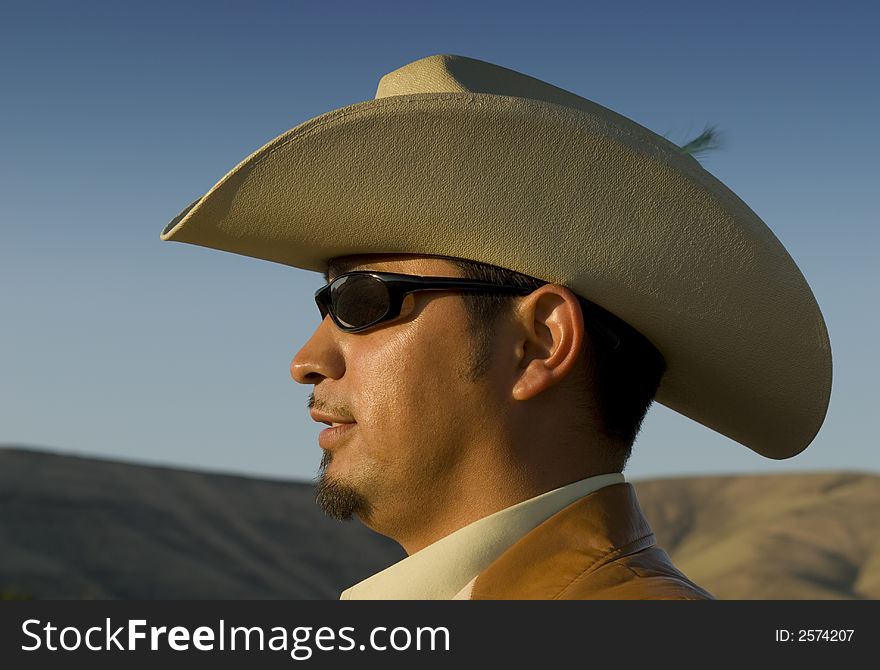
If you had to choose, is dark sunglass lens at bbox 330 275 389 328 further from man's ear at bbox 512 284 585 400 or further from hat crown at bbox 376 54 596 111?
hat crown at bbox 376 54 596 111

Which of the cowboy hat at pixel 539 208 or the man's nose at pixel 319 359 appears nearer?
the cowboy hat at pixel 539 208

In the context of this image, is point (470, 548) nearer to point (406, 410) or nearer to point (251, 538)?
point (406, 410)

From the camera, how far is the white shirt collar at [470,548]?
2943 millimetres

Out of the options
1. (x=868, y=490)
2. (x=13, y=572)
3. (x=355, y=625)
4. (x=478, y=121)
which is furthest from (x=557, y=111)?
(x=868, y=490)

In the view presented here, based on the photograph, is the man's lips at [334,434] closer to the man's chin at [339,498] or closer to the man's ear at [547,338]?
the man's chin at [339,498]

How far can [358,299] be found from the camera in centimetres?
324

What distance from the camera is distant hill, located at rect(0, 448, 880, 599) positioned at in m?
41.0

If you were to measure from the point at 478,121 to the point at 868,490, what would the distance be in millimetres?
72271

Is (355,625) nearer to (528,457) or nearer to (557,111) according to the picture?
(528,457)

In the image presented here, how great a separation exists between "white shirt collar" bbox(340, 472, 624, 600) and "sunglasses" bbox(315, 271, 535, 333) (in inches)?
Result: 22.6

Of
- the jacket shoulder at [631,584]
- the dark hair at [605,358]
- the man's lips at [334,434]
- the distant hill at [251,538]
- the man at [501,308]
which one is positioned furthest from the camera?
the distant hill at [251,538]

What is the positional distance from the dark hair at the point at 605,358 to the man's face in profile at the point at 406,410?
4cm

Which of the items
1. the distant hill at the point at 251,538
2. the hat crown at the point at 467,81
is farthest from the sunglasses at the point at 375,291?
the distant hill at the point at 251,538

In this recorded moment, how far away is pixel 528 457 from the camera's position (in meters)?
3.02
